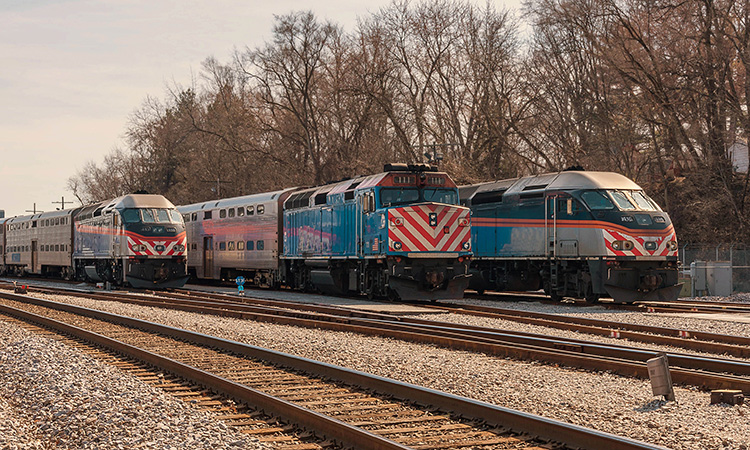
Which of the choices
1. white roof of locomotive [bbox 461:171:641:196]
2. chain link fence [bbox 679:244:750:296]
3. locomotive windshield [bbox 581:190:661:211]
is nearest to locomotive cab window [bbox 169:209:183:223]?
white roof of locomotive [bbox 461:171:641:196]

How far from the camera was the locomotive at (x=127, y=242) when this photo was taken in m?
30.5

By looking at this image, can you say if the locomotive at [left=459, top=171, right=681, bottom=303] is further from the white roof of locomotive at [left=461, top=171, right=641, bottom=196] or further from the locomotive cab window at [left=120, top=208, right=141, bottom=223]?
the locomotive cab window at [left=120, top=208, right=141, bottom=223]

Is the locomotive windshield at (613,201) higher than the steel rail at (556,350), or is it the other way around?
the locomotive windshield at (613,201)

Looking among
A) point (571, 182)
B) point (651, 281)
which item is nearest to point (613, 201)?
point (571, 182)

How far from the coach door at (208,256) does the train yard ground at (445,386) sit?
1926cm

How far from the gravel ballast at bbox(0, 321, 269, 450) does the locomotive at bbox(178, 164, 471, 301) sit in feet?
37.7

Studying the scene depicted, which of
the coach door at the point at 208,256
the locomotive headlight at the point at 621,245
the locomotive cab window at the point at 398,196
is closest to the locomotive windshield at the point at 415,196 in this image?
the locomotive cab window at the point at 398,196

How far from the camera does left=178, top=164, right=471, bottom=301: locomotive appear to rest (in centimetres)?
2155

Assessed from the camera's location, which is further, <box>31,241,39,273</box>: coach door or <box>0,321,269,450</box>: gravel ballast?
<box>31,241,39,273</box>: coach door

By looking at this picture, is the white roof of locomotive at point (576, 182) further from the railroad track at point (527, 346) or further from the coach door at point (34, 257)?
the coach door at point (34, 257)

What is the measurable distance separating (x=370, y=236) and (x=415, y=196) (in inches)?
63.5

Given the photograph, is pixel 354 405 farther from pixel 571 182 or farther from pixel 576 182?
pixel 571 182

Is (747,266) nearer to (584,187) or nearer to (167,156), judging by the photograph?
(584,187)

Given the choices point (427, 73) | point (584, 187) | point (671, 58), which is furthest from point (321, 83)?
point (584, 187)
